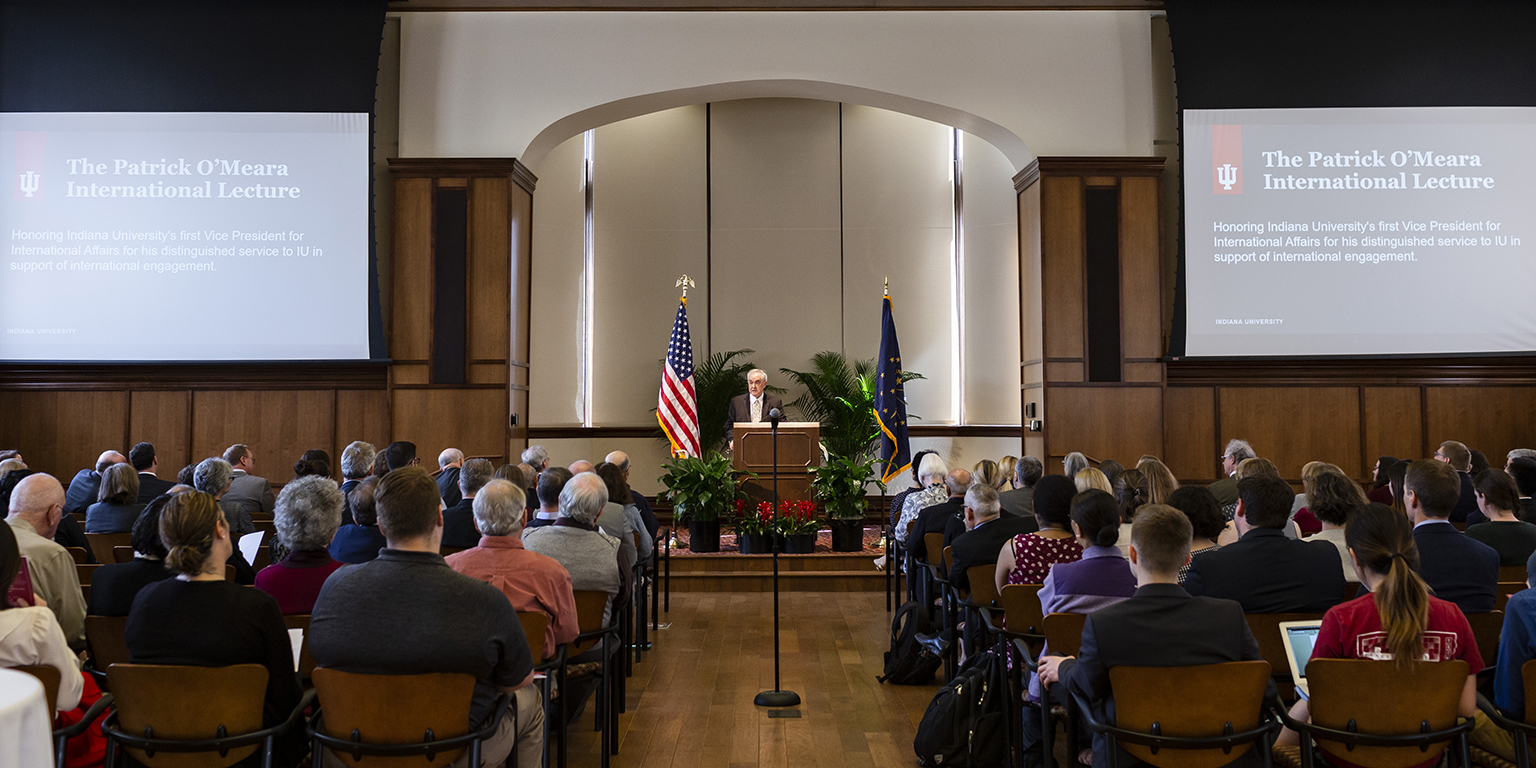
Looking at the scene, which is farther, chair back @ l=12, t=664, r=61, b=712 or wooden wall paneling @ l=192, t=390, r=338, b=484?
wooden wall paneling @ l=192, t=390, r=338, b=484

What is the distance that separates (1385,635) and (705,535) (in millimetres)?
6552

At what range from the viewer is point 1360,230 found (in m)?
8.85

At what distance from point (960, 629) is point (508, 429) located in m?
4.94

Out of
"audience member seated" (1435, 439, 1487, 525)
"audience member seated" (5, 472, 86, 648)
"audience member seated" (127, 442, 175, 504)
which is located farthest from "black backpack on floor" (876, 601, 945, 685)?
"audience member seated" (127, 442, 175, 504)

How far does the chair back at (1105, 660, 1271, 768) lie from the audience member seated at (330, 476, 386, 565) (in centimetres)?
281

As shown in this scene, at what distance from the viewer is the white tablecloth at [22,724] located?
1.06 m

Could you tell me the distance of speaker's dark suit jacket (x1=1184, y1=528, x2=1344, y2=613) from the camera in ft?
10.8

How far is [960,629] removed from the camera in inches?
211

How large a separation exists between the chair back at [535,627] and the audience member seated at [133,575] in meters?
1.02

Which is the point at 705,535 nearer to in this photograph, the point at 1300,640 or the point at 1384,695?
the point at 1300,640

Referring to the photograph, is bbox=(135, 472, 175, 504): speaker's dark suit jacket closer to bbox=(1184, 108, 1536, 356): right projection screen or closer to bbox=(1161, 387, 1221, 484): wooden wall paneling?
bbox=(1161, 387, 1221, 484): wooden wall paneling

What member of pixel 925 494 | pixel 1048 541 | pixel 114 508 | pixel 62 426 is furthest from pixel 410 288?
pixel 1048 541

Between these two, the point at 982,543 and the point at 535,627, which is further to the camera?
the point at 982,543

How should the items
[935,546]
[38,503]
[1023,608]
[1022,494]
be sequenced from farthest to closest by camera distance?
1. [935,546]
2. [1022,494]
3. [38,503]
4. [1023,608]
